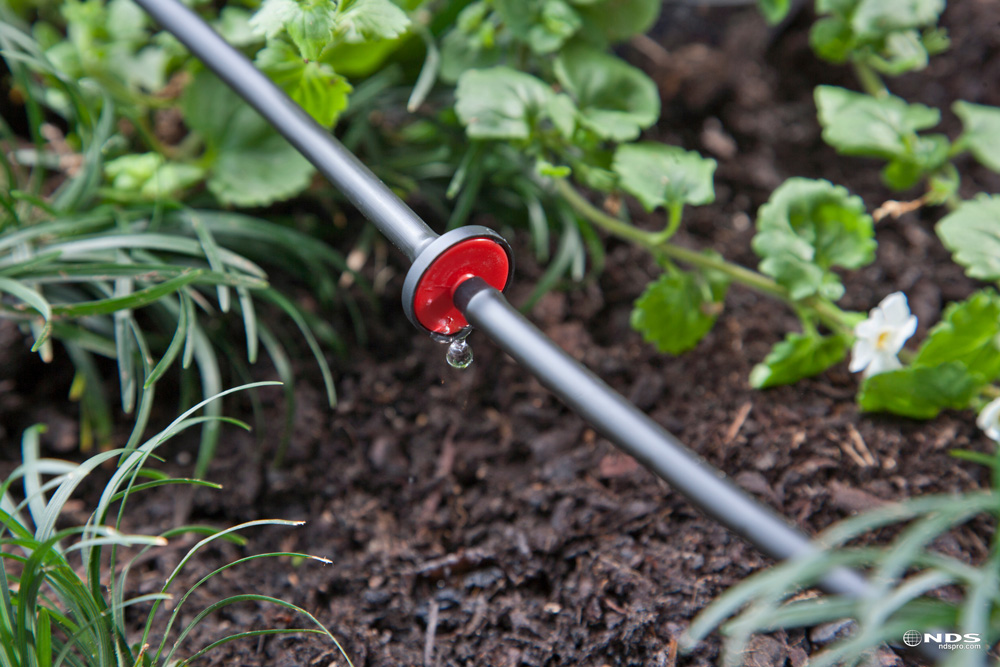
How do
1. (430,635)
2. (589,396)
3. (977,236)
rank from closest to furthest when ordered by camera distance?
(589,396) < (430,635) < (977,236)

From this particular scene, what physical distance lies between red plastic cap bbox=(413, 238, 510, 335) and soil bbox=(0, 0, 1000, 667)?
468 millimetres

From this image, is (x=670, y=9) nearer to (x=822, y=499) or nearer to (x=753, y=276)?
(x=753, y=276)

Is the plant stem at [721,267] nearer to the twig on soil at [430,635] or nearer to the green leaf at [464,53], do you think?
the green leaf at [464,53]

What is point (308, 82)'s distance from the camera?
107 cm

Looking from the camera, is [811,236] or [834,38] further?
[834,38]

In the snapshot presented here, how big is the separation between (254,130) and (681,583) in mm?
1112

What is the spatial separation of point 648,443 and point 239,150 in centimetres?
106

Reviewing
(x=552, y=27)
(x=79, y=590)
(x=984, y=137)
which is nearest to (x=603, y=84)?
(x=552, y=27)

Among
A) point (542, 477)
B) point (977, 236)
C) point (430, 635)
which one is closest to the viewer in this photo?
point (430, 635)

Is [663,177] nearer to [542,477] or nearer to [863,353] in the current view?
[863,353]

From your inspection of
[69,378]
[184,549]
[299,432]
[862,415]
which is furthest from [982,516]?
[69,378]

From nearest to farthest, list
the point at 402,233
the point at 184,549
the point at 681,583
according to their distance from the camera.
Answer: the point at 402,233 → the point at 681,583 → the point at 184,549

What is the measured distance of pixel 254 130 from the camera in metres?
1.36

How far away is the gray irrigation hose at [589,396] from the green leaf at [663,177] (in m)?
0.50
